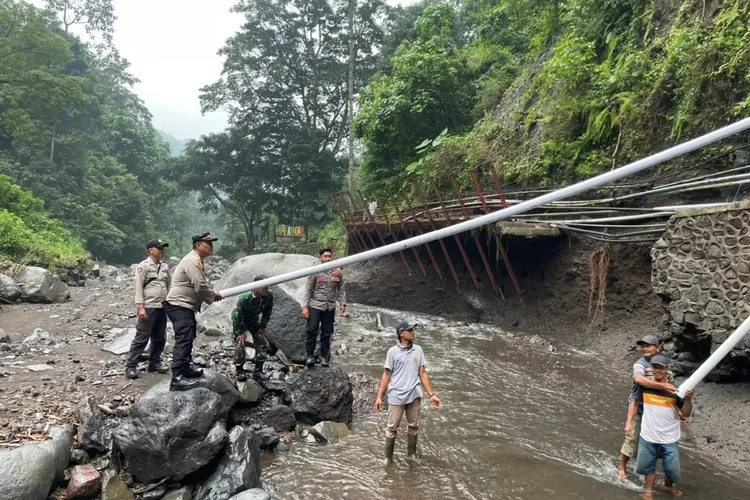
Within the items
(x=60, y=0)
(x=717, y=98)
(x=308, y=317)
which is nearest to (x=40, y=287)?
(x=308, y=317)

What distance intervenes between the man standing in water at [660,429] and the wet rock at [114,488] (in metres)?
5.05

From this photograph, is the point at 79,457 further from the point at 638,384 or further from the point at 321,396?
the point at 638,384

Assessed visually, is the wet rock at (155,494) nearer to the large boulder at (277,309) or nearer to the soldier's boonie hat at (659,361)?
the large boulder at (277,309)

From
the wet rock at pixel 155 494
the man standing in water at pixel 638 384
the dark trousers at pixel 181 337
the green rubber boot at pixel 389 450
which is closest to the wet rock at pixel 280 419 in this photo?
the dark trousers at pixel 181 337

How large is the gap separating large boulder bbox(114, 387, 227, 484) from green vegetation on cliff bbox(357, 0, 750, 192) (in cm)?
865

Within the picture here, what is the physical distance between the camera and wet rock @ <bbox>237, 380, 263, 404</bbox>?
600 centimetres

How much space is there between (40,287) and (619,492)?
13.9m

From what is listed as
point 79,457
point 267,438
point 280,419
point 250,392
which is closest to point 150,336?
point 250,392

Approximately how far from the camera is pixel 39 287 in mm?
12000

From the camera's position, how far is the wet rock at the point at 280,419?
19.3 feet

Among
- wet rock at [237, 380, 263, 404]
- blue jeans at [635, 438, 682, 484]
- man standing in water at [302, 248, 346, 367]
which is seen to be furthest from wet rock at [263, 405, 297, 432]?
blue jeans at [635, 438, 682, 484]

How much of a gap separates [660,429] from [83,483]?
5.50 metres

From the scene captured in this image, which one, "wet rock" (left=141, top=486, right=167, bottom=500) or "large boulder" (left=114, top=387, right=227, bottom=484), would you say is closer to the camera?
"wet rock" (left=141, top=486, right=167, bottom=500)

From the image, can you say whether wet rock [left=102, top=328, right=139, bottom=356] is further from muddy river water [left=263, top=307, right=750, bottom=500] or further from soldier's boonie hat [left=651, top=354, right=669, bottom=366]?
soldier's boonie hat [left=651, top=354, right=669, bottom=366]
